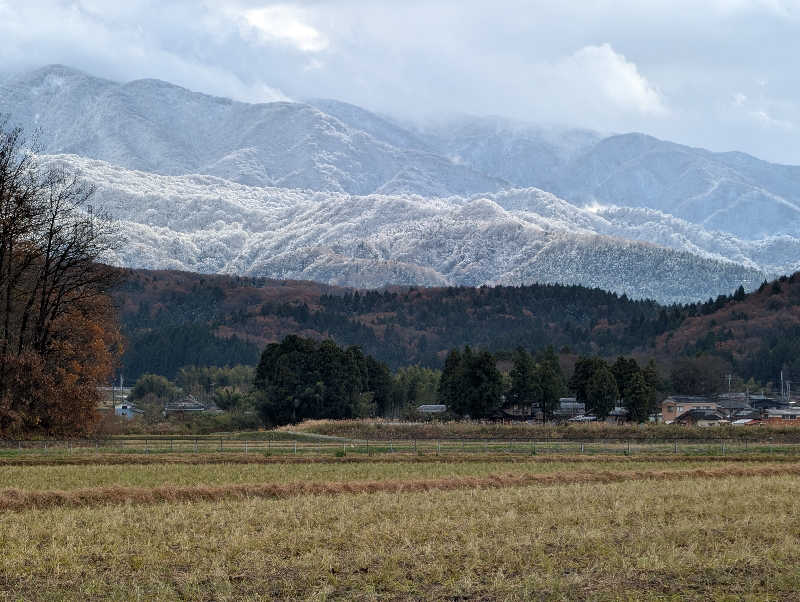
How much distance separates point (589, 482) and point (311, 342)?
3502 inches

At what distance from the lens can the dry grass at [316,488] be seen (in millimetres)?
36062

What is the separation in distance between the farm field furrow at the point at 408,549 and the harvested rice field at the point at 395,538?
70 millimetres

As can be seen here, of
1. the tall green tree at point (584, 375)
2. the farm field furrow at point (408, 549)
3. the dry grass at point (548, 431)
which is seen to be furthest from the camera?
the tall green tree at point (584, 375)

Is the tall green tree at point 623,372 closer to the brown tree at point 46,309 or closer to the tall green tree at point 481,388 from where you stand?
the tall green tree at point 481,388

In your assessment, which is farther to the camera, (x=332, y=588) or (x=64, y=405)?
(x=64, y=405)

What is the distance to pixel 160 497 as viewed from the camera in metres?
38.1

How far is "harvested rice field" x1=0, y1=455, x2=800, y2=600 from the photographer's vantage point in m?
22.9

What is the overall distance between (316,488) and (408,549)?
14.5 metres

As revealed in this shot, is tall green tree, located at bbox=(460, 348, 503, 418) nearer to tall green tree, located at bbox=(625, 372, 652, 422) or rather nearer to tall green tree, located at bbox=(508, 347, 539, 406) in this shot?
tall green tree, located at bbox=(508, 347, 539, 406)

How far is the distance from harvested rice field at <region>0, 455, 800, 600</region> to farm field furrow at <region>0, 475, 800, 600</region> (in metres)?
0.07

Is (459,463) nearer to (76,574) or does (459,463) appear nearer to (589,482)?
(589,482)

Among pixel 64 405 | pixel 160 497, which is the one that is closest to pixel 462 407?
pixel 64 405

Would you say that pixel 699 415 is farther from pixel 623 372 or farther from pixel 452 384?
pixel 452 384

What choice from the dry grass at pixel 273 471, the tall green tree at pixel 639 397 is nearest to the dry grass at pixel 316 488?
the dry grass at pixel 273 471
